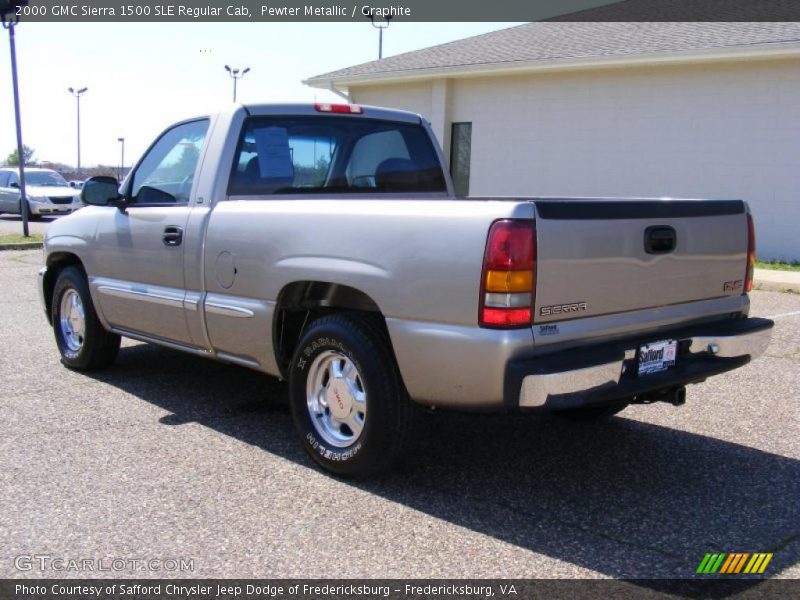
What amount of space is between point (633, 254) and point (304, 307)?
5.62 ft

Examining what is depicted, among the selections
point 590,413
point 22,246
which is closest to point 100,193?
point 590,413

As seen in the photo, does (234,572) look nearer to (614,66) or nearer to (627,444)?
(627,444)

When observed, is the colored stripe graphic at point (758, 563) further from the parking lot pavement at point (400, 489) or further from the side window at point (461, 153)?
the side window at point (461, 153)

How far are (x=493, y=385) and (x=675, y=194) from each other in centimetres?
1186

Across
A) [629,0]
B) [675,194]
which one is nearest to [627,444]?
[675,194]

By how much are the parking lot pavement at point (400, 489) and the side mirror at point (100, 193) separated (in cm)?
132

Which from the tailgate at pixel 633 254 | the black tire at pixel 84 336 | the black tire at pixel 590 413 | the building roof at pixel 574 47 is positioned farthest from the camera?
the building roof at pixel 574 47

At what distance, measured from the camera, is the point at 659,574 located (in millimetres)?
3227

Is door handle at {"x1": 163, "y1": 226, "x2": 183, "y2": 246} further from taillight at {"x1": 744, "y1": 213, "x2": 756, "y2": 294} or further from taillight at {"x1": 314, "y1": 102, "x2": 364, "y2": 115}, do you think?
taillight at {"x1": 744, "y1": 213, "x2": 756, "y2": 294}

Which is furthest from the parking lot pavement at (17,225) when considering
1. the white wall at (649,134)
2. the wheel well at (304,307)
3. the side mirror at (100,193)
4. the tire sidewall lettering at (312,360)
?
the tire sidewall lettering at (312,360)

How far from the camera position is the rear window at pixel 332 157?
500cm

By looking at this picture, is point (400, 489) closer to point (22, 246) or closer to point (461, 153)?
point (22, 246)

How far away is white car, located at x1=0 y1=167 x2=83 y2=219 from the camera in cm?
2331

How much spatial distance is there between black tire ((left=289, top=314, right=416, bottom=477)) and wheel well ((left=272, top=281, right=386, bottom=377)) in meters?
0.08
